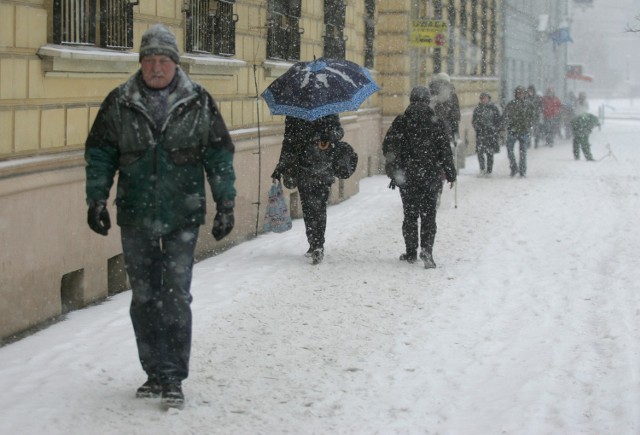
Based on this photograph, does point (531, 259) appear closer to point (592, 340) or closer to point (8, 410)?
point (592, 340)

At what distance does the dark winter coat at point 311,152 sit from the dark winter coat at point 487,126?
9897 millimetres

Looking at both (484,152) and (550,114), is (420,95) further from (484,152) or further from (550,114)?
(550,114)

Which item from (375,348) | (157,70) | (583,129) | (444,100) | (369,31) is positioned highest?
(369,31)

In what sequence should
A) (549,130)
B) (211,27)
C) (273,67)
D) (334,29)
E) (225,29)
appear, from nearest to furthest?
(211,27) < (225,29) < (273,67) < (334,29) < (549,130)

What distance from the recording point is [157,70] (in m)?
5.18

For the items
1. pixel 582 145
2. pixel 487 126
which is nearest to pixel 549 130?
pixel 582 145

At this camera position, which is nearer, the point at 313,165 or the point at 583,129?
the point at 313,165

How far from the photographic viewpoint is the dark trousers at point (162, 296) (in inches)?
210

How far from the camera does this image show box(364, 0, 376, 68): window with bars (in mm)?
18672

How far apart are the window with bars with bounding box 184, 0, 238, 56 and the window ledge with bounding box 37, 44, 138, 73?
151 centimetres

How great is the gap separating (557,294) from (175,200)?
173 inches

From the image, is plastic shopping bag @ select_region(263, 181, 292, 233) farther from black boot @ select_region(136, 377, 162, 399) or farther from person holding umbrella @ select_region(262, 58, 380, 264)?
black boot @ select_region(136, 377, 162, 399)

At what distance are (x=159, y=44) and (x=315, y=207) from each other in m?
4.91

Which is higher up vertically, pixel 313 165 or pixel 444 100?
pixel 444 100
